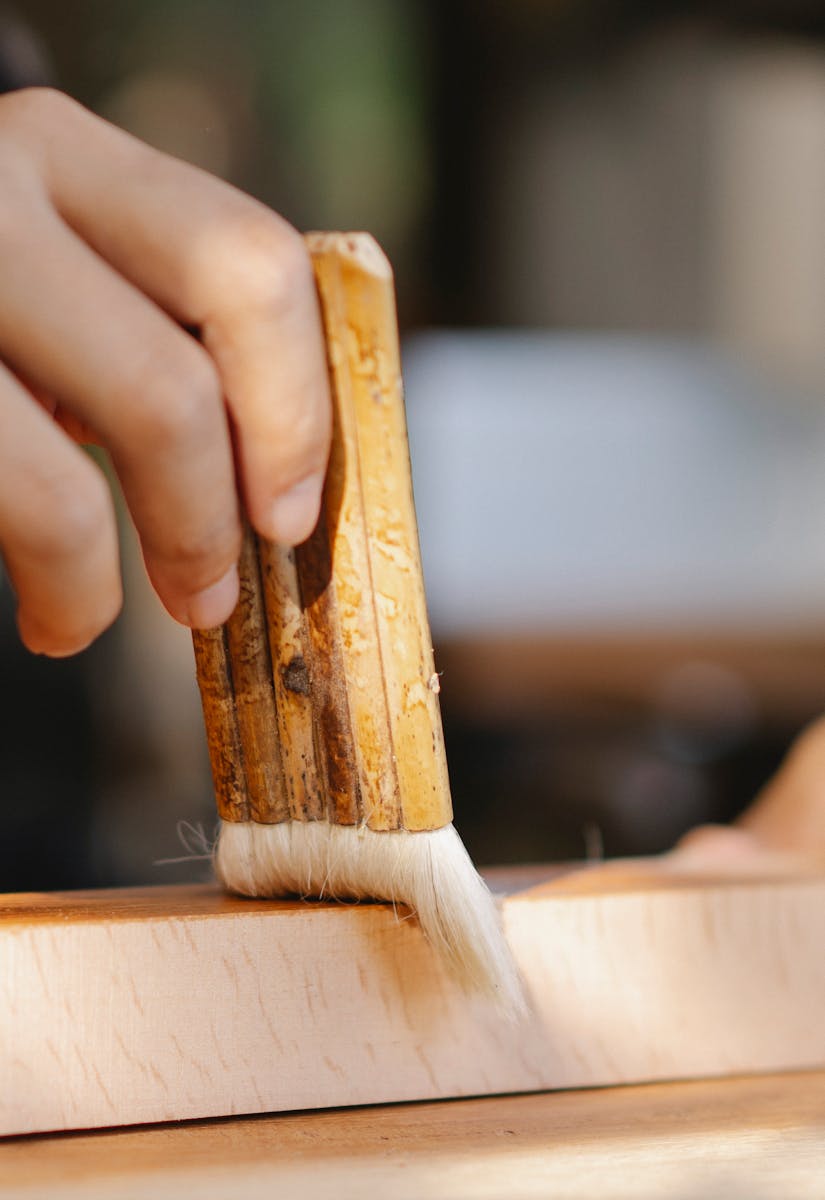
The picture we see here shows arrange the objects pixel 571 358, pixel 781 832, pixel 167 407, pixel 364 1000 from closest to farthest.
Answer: pixel 167 407 < pixel 364 1000 < pixel 781 832 < pixel 571 358

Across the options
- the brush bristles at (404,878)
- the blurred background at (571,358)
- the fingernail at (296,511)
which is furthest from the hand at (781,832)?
the blurred background at (571,358)

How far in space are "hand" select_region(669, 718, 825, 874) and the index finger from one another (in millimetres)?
359

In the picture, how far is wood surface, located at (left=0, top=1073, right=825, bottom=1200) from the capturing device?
40 cm

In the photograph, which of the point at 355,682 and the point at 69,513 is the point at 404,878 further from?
the point at 69,513

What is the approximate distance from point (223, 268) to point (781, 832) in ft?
1.89

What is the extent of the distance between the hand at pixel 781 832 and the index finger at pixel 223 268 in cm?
36

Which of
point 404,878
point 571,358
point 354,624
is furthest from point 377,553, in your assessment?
point 571,358

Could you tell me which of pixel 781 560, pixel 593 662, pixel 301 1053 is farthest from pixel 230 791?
pixel 781 560

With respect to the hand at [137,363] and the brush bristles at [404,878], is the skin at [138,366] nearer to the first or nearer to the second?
the hand at [137,363]

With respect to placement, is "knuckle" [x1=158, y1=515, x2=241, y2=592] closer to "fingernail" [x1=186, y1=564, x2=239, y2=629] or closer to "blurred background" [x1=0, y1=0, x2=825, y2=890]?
"fingernail" [x1=186, y1=564, x2=239, y2=629]

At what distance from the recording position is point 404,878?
1.55 ft

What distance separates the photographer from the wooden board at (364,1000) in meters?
0.47

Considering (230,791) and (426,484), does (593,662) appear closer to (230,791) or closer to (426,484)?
(426,484)

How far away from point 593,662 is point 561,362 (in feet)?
2.57
